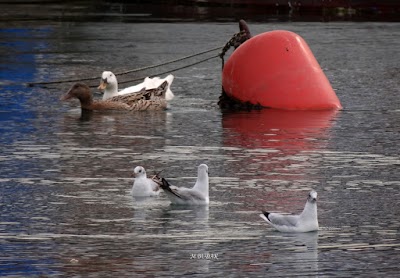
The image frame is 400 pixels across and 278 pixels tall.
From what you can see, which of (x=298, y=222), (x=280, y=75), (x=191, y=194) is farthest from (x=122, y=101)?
(x=298, y=222)

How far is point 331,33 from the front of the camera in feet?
131

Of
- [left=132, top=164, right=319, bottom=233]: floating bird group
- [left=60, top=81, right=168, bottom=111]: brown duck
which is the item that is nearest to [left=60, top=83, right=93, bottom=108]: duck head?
[left=60, top=81, right=168, bottom=111]: brown duck

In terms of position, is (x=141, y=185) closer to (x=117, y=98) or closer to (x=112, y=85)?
(x=117, y=98)

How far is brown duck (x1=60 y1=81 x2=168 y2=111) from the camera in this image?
2175cm

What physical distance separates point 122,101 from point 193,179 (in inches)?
265

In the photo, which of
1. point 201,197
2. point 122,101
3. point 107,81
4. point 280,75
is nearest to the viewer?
point 201,197

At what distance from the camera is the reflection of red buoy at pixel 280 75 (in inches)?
838

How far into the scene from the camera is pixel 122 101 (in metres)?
21.9

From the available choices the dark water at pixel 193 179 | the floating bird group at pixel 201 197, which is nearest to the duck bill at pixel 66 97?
the dark water at pixel 193 179

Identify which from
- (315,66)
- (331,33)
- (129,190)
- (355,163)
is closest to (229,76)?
(315,66)

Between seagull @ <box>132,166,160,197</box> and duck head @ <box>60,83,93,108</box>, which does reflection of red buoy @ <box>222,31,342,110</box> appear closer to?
duck head @ <box>60,83,93,108</box>

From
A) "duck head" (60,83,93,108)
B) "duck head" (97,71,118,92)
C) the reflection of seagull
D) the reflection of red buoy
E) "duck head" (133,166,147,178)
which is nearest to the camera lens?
the reflection of seagull

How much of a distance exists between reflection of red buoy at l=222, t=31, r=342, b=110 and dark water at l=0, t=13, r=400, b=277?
0.40 meters

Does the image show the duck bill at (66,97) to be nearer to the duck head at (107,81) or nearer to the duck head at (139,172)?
the duck head at (107,81)
